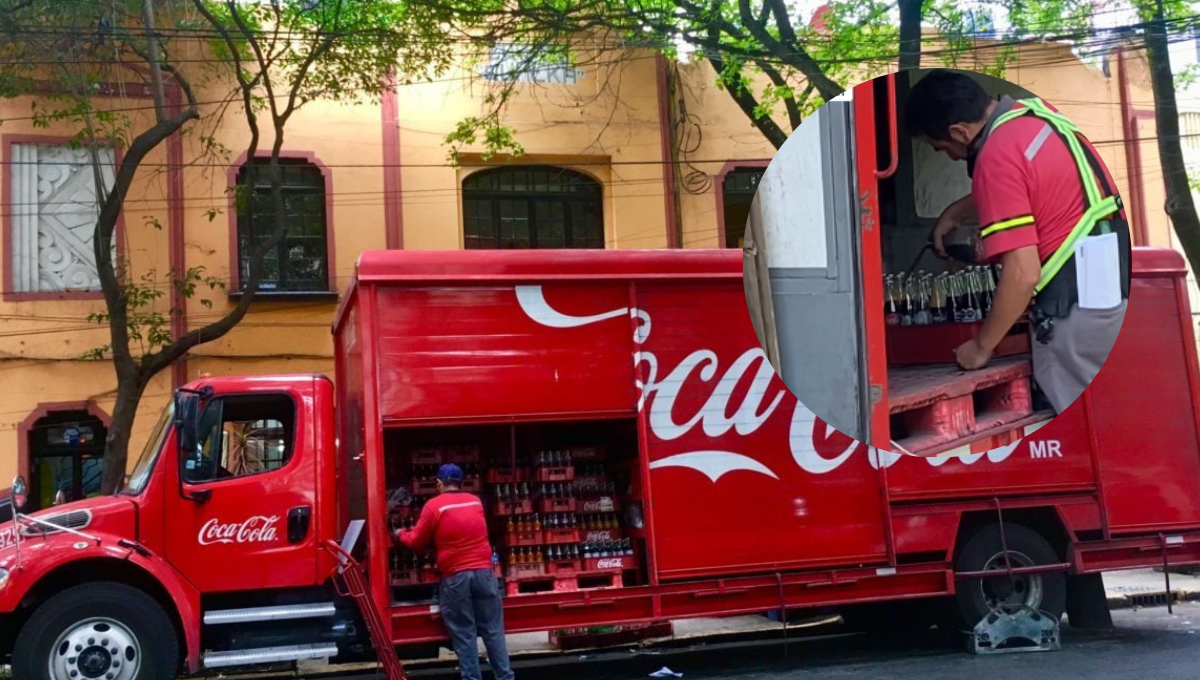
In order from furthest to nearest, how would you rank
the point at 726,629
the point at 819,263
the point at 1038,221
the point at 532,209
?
the point at 532,209, the point at 726,629, the point at 819,263, the point at 1038,221

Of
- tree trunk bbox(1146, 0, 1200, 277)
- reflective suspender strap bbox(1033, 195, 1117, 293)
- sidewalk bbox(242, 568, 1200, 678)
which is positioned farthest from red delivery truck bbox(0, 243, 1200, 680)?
reflective suspender strap bbox(1033, 195, 1117, 293)

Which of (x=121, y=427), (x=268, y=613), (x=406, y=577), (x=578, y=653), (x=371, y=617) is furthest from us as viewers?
(x=121, y=427)

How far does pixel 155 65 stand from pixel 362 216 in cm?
335

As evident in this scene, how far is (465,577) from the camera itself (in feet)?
24.8

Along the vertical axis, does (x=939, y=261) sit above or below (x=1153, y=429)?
above

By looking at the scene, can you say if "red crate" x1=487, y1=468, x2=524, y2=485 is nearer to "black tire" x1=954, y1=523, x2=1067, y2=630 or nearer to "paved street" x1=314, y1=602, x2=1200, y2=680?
"paved street" x1=314, y1=602, x2=1200, y2=680

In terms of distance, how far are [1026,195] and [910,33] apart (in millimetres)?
3373

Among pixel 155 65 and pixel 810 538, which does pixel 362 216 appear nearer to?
pixel 155 65

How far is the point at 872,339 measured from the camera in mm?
2971

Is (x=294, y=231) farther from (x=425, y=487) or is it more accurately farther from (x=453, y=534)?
(x=453, y=534)

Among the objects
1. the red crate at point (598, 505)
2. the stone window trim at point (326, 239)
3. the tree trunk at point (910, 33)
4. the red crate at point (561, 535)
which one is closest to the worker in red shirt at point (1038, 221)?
the tree trunk at point (910, 33)

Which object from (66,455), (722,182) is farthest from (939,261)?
(66,455)

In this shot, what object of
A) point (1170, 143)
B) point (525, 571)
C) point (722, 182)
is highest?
point (722, 182)

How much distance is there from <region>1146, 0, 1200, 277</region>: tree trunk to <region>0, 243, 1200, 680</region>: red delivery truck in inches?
72.5
